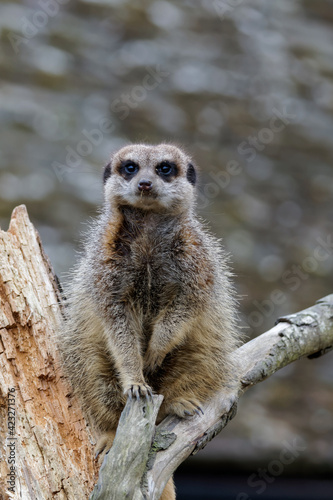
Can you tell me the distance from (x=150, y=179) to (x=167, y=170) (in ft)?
0.70

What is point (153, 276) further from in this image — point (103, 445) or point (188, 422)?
point (103, 445)

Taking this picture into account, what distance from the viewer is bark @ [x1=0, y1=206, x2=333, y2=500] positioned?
2525 millimetres

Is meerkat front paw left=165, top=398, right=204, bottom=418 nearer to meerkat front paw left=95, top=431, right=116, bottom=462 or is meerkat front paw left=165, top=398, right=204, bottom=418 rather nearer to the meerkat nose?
meerkat front paw left=95, top=431, right=116, bottom=462

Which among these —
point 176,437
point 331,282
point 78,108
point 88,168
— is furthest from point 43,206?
point 176,437

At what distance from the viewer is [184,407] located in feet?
9.91

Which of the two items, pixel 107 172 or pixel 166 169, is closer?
pixel 166 169

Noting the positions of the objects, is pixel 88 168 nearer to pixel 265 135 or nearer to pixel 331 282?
pixel 265 135

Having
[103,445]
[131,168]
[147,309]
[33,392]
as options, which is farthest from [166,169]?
[103,445]

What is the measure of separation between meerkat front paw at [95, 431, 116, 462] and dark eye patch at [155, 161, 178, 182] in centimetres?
141

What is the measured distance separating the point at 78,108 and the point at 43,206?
1.29 metres

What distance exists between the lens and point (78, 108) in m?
6.66

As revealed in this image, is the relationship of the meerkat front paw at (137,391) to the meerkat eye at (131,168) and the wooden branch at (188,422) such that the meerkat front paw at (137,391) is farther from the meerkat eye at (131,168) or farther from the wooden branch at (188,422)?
the meerkat eye at (131,168)

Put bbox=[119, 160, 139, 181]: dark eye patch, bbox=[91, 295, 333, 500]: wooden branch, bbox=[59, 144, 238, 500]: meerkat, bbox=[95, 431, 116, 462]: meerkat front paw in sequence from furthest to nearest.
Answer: bbox=[119, 160, 139, 181]: dark eye patch → bbox=[59, 144, 238, 500]: meerkat → bbox=[95, 431, 116, 462]: meerkat front paw → bbox=[91, 295, 333, 500]: wooden branch

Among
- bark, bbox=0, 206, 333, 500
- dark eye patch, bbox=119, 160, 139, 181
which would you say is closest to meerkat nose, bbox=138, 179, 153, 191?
dark eye patch, bbox=119, 160, 139, 181
